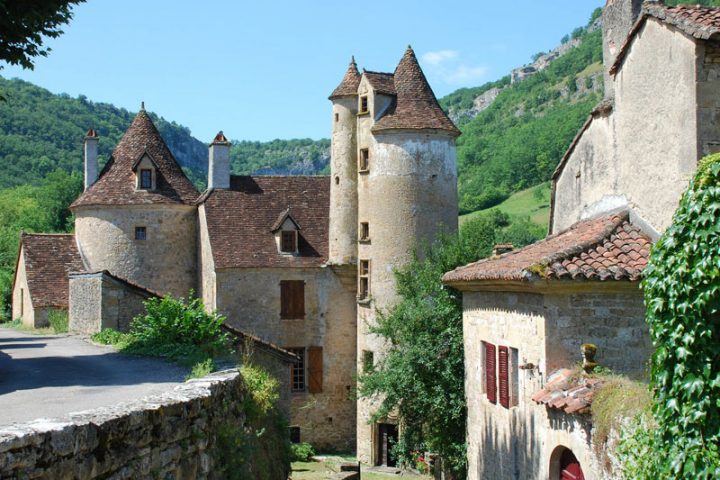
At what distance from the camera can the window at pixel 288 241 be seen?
115 ft

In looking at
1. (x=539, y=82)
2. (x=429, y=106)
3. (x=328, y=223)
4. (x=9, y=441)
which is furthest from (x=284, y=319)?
(x=539, y=82)

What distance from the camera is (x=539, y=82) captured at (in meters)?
166

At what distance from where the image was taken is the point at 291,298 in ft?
114

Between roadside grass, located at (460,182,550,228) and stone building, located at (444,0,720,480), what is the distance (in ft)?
235

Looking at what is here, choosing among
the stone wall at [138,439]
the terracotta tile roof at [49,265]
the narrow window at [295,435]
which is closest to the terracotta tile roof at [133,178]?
the terracotta tile roof at [49,265]

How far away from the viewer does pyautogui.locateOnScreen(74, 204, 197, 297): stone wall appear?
3462 centimetres

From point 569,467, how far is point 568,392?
1.21 m

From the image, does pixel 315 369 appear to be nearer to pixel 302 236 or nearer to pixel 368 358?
pixel 368 358

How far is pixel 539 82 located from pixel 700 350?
537ft

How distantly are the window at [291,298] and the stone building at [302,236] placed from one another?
1.6 inches

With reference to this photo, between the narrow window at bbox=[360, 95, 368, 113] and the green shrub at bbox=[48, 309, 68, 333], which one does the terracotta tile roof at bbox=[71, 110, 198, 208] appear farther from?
the narrow window at bbox=[360, 95, 368, 113]

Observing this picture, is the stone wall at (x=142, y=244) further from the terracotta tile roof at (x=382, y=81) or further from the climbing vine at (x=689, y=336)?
the climbing vine at (x=689, y=336)

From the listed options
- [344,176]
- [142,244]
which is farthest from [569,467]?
[142,244]

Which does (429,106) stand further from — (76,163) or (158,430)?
(76,163)
